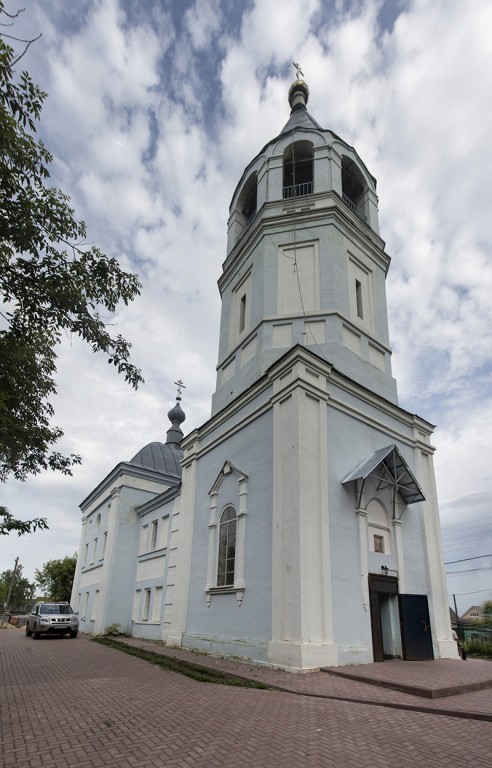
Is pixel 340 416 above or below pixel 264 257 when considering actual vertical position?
below

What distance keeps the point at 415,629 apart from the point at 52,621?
1553 centimetres

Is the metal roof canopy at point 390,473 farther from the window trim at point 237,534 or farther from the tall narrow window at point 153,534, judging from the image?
the tall narrow window at point 153,534

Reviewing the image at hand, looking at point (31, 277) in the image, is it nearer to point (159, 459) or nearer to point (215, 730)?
point (215, 730)

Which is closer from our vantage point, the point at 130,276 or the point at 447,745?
the point at 447,745

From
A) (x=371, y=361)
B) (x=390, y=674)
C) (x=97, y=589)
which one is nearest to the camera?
(x=390, y=674)

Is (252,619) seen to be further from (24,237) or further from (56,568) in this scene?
(56,568)

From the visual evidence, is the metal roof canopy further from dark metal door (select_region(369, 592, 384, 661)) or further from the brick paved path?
the brick paved path

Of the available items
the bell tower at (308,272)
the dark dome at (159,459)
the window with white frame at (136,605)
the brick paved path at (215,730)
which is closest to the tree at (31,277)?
the brick paved path at (215,730)

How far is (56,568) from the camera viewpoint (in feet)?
147

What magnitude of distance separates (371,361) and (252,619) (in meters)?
8.28

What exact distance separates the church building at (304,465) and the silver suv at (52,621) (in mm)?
2746

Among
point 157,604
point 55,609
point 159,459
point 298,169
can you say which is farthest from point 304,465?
point 159,459

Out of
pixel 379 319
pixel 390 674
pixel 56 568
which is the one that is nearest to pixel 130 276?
pixel 390 674

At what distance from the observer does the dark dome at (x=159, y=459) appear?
27422mm
